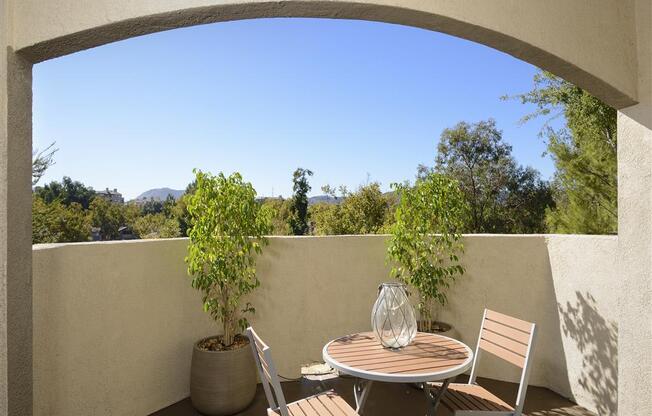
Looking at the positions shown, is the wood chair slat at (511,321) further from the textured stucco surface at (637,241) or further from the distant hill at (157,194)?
the distant hill at (157,194)

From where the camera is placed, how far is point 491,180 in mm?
19266

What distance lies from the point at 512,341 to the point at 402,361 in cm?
67

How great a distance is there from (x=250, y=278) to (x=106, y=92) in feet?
95.4

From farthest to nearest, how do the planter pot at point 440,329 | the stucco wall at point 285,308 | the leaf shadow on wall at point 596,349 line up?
the planter pot at point 440,329, the leaf shadow on wall at point 596,349, the stucco wall at point 285,308

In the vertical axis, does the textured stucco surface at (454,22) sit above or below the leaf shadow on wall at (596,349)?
above

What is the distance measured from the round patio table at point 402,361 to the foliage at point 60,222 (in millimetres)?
20310

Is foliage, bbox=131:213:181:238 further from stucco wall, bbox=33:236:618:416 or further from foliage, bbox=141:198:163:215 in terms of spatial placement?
stucco wall, bbox=33:236:618:416

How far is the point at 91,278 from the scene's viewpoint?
2953 millimetres

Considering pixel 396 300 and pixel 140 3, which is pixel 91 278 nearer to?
pixel 140 3

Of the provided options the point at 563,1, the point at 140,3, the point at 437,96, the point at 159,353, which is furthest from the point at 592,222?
the point at 437,96

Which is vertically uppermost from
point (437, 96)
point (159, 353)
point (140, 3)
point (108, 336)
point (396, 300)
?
point (437, 96)

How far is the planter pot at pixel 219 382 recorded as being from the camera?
3209 mm

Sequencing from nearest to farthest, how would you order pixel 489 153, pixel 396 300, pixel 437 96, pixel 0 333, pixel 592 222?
pixel 0 333
pixel 396 300
pixel 592 222
pixel 489 153
pixel 437 96

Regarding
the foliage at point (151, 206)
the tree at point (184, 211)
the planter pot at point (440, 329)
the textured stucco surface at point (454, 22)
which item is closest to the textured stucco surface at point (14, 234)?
the textured stucco surface at point (454, 22)
